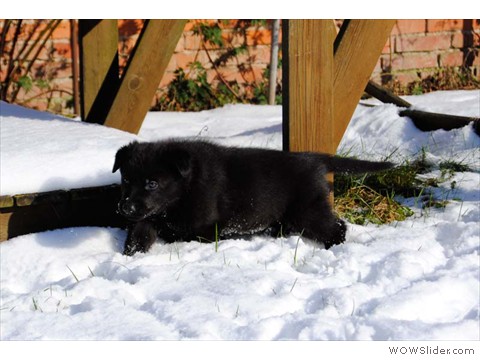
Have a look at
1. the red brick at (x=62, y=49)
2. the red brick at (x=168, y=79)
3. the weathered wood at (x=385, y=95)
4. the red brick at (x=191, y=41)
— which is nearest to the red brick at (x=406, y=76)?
the weathered wood at (x=385, y=95)

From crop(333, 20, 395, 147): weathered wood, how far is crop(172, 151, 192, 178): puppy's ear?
2.89 ft

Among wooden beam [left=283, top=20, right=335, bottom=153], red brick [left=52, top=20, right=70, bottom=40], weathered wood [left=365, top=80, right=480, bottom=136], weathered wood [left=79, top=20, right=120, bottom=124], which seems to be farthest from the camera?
red brick [left=52, top=20, right=70, bottom=40]

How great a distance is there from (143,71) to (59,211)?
145 centimetres

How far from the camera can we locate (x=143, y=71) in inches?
198

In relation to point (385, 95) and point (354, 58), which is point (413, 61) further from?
point (354, 58)

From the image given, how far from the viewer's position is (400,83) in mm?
8609

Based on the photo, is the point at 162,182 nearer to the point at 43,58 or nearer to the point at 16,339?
the point at 16,339

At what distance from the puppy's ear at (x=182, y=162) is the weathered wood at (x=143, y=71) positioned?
166cm

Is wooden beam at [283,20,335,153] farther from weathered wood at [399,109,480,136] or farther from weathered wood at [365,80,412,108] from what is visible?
weathered wood at [365,80,412,108]

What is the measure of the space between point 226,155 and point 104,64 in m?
1.85

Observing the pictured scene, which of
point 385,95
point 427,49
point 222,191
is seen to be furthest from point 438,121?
point 427,49

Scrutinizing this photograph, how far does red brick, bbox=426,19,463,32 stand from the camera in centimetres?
855

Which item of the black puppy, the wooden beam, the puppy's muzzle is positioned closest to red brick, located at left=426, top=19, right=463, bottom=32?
the wooden beam

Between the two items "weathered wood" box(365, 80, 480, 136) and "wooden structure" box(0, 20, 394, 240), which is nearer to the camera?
"wooden structure" box(0, 20, 394, 240)
